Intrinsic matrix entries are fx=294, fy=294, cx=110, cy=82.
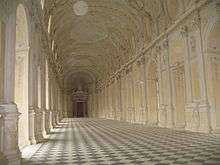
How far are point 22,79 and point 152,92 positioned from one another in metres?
15.2

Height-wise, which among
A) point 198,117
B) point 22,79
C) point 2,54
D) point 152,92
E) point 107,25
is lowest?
point 198,117

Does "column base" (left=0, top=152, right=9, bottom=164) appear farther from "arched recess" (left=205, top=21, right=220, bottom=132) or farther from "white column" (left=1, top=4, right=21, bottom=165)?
"arched recess" (left=205, top=21, right=220, bottom=132)

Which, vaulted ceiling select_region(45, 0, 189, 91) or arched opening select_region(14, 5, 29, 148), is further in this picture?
vaulted ceiling select_region(45, 0, 189, 91)

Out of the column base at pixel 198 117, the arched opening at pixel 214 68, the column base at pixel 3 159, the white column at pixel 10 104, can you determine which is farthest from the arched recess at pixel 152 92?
the column base at pixel 3 159

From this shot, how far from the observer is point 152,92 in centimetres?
2430

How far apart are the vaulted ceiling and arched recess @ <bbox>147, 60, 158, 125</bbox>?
234cm

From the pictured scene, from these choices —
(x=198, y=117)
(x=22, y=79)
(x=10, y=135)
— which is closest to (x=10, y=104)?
(x=10, y=135)

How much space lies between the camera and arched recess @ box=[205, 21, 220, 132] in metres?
14.2

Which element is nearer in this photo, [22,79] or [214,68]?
[22,79]

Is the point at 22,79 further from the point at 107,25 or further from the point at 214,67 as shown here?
the point at 107,25

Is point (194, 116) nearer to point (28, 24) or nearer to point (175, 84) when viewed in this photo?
point (175, 84)

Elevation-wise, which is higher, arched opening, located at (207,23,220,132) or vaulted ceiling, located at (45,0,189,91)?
vaulted ceiling, located at (45,0,189,91)

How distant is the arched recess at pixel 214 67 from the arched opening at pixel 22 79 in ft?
28.5

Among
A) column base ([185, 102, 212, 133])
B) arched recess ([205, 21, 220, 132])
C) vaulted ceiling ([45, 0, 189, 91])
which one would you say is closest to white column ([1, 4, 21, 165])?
Result: column base ([185, 102, 212, 133])
